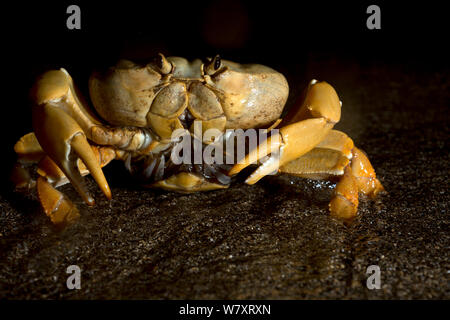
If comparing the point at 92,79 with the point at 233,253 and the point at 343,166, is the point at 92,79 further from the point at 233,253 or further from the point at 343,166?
the point at 343,166

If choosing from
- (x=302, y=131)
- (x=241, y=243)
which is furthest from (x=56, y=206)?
(x=302, y=131)

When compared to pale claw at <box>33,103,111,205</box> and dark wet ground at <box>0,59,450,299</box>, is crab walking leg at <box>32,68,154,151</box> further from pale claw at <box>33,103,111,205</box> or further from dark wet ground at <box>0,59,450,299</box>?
dark wet ground at <box>0,59,450,299</box>

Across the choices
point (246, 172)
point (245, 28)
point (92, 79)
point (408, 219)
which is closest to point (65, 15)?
point (245, 28)

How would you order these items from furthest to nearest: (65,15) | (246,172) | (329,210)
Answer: (65,15)
(246,172)
(329,210)

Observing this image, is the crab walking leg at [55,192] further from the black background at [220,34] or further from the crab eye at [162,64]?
the black background at [220,34]

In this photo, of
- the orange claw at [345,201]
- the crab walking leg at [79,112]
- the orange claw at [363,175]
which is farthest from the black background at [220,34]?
the orange claw at [345,201]

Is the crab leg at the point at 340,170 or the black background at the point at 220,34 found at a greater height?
the black background at the point at 220,34

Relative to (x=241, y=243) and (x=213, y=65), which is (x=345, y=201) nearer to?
(x=241, y=243)
